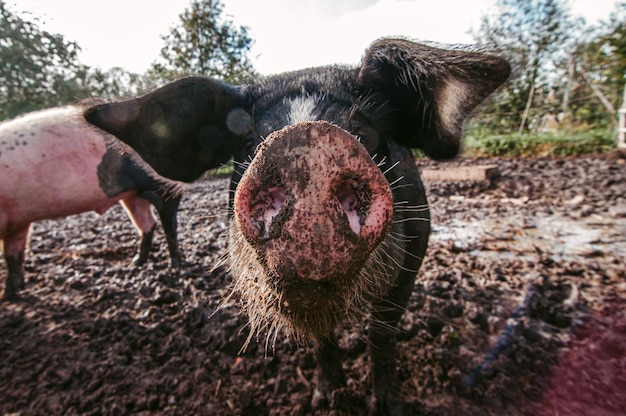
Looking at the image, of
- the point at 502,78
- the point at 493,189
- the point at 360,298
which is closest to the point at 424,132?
the point at 502,78

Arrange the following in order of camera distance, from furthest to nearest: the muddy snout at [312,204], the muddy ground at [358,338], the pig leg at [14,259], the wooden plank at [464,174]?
the wooden plank at [464,174], the pig leg at [14,259], the muddy ground at [358,338], the muddy snout at [312,204]

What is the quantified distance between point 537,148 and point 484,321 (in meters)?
12.5

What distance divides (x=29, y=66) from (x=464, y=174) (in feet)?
63.2

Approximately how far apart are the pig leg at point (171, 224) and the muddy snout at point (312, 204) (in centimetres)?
342

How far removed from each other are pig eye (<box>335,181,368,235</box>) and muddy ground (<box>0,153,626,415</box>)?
1.04m

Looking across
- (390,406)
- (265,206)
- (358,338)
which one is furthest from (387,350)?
(265,206)

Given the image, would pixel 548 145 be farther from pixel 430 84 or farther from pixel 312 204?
pixel 312 204

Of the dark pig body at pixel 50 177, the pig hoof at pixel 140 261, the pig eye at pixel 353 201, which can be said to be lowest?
the pig hoof at pixel 140 261

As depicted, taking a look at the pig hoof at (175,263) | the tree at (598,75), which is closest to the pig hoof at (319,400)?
the pig hoof at (175,263)

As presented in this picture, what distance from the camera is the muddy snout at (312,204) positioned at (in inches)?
42.9

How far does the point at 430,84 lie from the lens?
1.65 metres

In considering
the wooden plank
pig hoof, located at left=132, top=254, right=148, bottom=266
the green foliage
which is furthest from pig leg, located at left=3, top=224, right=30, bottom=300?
the green foliage

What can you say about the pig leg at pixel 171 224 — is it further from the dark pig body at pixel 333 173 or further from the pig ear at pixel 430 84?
the pig ear at pixel 430 84

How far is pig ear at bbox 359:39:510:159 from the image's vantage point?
4.76 ft
